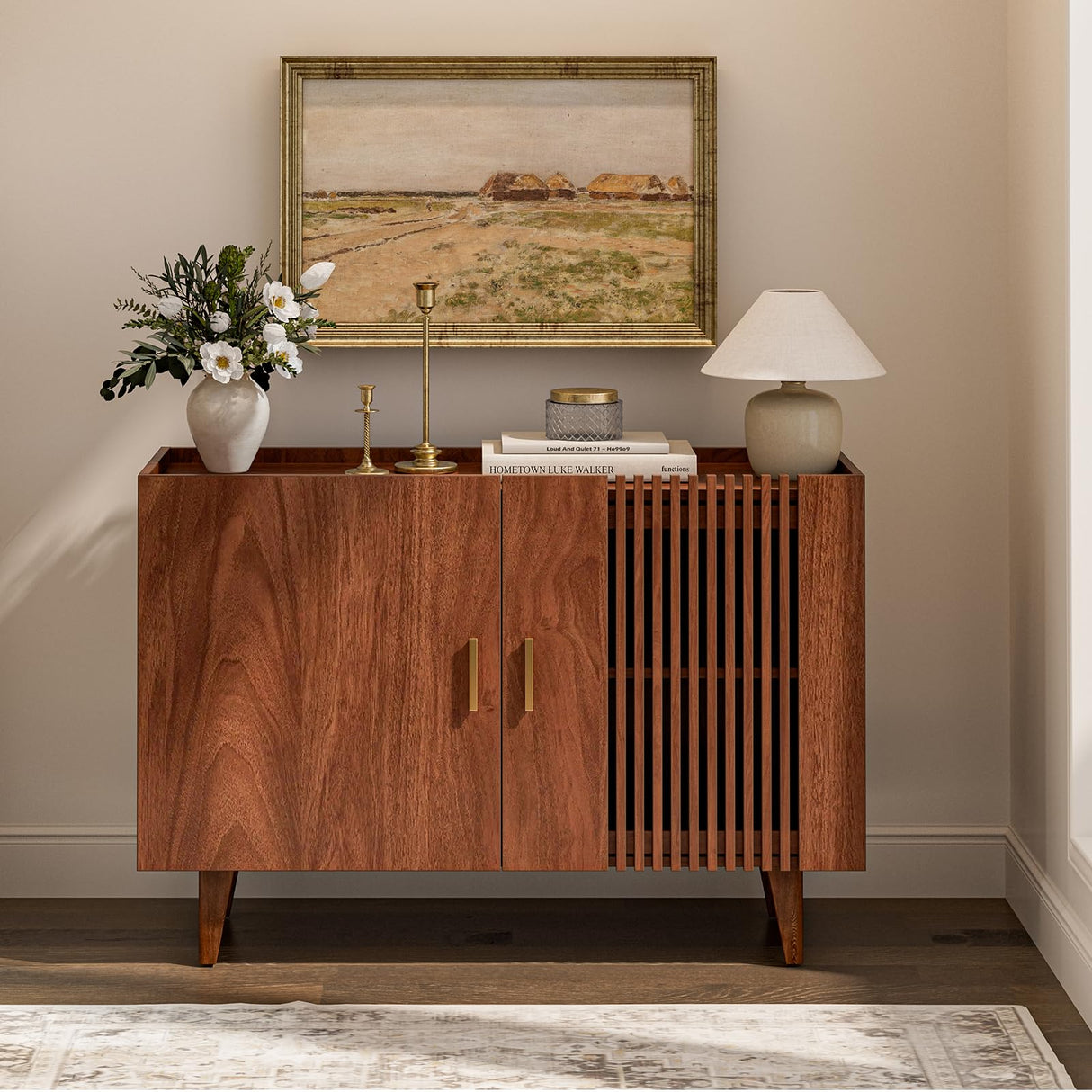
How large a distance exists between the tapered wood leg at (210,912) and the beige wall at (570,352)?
0.44m

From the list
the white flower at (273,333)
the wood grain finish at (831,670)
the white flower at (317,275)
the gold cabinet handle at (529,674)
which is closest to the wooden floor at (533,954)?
the wood grain finish at (831,670)

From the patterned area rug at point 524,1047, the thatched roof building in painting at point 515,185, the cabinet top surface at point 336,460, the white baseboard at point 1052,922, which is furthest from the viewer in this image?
the thatched roof building in painting at point 515,185

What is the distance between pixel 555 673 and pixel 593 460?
1.24 ft

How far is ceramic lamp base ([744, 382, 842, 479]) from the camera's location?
7.86ft

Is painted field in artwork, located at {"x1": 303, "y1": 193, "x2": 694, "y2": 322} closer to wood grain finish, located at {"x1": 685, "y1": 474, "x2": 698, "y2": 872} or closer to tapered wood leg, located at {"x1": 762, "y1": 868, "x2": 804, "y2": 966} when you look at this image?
wood grain finish, located at {"x1": 685, "y1": 474, "x2": 698, "y2": 872}

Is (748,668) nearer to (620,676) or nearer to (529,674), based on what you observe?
(620,676)

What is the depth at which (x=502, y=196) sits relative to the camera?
→ 106 inches

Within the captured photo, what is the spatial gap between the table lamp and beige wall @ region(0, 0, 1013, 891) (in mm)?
350

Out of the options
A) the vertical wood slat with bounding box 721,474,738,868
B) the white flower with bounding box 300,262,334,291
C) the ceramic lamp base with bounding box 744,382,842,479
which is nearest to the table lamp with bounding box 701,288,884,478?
the ceramic lamp base with bounding box 744,382,842,479

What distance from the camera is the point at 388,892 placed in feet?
9.33

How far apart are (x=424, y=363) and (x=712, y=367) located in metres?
0.54

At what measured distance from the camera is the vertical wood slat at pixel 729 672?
237cm

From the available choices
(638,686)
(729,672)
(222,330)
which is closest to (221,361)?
(222,330)

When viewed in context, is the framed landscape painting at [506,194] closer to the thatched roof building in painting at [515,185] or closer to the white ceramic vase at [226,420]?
the thatched roof building in painting at [515,185]
